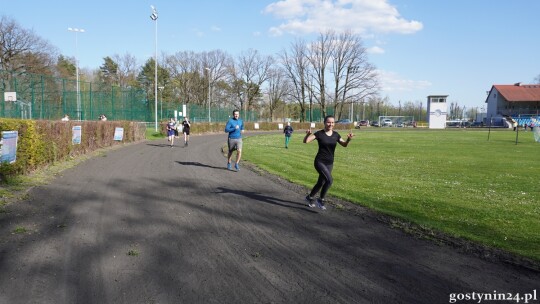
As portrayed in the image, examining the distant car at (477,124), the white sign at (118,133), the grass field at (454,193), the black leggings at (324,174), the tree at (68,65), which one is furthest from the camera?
the distant car at (477,124)

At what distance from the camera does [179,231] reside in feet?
18.8

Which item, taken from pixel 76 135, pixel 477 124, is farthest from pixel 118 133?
pixel 477 124

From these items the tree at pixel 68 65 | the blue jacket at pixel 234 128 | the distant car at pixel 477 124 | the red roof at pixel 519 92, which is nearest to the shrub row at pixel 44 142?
the blue jacket at pixel 234 128

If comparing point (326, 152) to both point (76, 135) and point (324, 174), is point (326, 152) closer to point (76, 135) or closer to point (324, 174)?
point (324, 174)

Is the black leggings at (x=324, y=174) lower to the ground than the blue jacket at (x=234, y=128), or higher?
lower

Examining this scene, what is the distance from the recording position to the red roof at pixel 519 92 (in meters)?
84.8

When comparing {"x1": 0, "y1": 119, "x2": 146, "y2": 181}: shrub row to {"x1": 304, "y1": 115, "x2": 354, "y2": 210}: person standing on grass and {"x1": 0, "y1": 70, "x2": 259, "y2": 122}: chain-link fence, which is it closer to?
{"x1": 304, "y1": 115, "x2": 354, "y2": 210}: person standing on grass

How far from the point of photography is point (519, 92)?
86875 millimetres

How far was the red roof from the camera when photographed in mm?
84750

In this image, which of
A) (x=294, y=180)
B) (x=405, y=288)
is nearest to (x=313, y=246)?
(x=405, y=288)

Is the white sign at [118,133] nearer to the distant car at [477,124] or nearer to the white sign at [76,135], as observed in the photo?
the white sign at [76,135]

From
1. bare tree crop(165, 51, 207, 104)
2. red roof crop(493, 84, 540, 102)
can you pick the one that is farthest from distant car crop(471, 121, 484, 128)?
bare tree crop(165, 51, 207, 104)

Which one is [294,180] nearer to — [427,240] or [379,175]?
[379,175]

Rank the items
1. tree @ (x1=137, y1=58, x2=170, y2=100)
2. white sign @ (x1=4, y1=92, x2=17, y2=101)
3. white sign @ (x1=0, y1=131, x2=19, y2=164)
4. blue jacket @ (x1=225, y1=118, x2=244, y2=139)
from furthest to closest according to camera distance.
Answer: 1. tree @ (x1=137, y1=58, x2=170, y2=100)
2. white sign @ (x1=4, y1=92, x2=17, y2=101)
3. blue jacket @ (x1=225, y1=118, x2=244, y2=139)
4. white sign @ (x1=0, y1=131, x2=19, y2=164)
